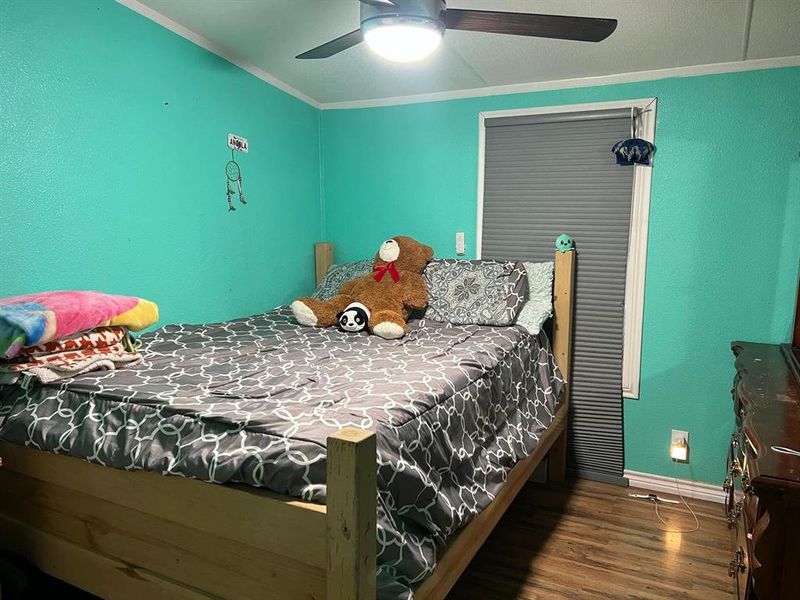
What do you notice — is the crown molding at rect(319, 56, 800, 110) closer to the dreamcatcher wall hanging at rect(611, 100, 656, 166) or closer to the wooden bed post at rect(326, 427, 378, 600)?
the dreamcatcher wall hanging at rect(611, 100, 656, 166)

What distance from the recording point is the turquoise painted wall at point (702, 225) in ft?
8.09

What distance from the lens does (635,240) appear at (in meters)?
2.74

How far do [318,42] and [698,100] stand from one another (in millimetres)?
1778

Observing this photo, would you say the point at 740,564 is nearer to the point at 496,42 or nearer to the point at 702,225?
the point at 702,225

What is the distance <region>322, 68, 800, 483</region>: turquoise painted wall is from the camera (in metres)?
2.46

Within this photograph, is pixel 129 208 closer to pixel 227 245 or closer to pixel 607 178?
pixel 227 245

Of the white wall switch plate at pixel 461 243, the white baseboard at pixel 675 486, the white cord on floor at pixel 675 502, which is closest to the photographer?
the white cord on floor at pixel 675 502

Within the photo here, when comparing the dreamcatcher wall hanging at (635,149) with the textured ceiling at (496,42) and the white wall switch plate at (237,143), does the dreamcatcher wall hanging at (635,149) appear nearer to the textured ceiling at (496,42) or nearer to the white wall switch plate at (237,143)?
the textured ceiling at (496,42)

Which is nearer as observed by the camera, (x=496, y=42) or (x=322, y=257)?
(x=496, y=42)

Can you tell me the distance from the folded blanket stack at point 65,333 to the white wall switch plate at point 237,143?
3.60 ft

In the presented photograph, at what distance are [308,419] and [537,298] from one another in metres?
1.76

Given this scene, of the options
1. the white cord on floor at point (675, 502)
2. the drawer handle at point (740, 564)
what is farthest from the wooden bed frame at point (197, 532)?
the white cord on floor at point (675, 502)

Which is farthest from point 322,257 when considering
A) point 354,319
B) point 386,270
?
point 354,319

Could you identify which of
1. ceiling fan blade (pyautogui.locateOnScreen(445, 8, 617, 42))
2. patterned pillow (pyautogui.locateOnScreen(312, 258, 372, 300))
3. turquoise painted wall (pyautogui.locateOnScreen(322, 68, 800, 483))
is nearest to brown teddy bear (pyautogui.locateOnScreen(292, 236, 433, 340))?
patterned pillow (pyautogui.locateOnScreen(312, 258, 372, 300))
